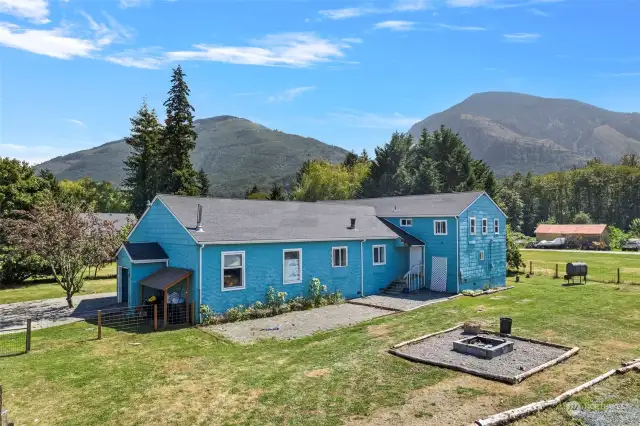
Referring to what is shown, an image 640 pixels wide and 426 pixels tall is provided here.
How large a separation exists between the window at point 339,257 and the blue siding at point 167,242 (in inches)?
281

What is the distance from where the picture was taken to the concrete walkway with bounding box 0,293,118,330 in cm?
1772

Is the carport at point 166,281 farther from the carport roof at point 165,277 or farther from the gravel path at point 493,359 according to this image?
the gravel path at point 493,359

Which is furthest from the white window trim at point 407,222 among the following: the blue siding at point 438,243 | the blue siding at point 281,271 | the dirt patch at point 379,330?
the dirt patch at point 379,330

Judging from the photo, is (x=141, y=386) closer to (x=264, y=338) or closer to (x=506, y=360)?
(x=264, y=338)

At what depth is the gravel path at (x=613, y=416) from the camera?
25.9 ft

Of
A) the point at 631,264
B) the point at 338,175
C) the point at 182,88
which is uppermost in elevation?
the point at 182,88

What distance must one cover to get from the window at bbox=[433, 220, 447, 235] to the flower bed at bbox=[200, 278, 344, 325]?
713 centimetres

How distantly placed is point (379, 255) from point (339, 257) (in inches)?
122

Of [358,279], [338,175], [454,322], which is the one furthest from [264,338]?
[338,175]

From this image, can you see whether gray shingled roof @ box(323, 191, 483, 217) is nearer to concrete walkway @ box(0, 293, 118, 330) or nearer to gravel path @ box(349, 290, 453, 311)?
gravel path @ box(349, 290, 453, 311)

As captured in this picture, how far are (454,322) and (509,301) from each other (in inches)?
242

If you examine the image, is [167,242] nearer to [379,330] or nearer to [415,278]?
[379,330]

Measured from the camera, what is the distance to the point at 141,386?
33.5ft

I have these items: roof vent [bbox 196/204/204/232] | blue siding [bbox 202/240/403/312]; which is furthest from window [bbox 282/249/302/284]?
roof vent [bbox 196/204/204/232]
